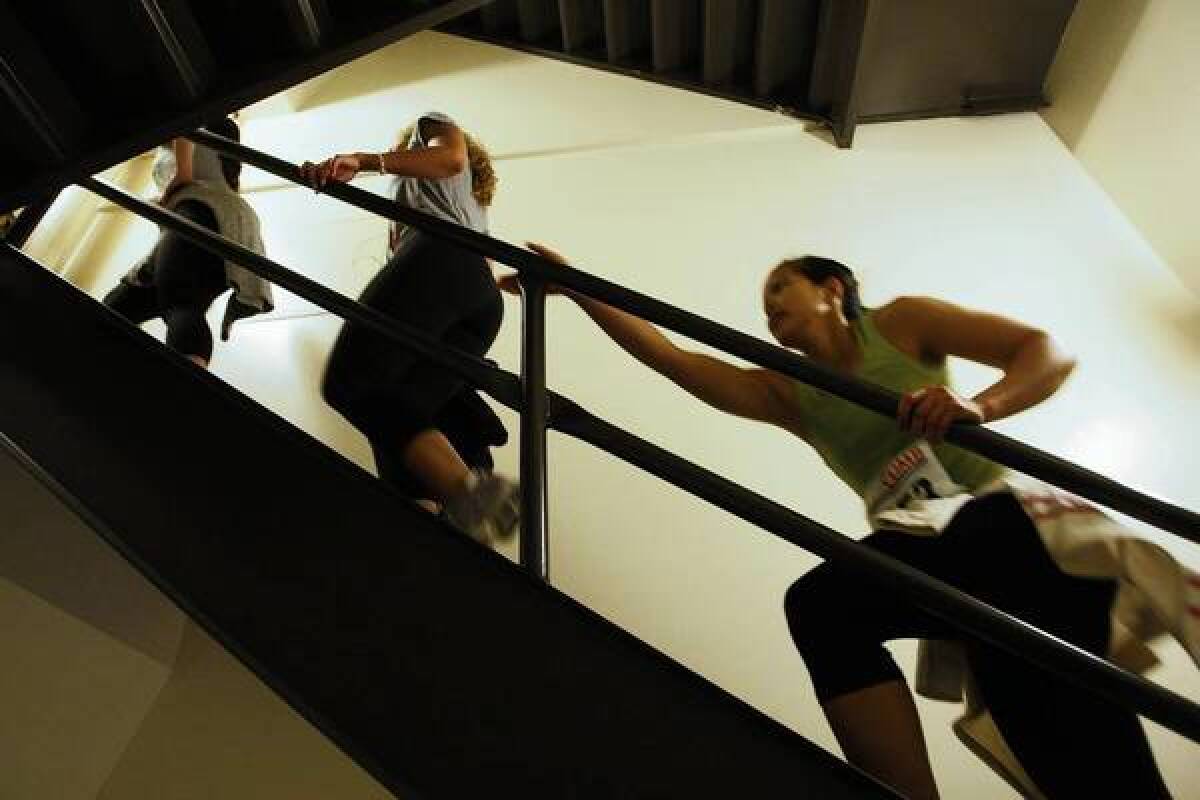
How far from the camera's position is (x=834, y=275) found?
59.9 inches

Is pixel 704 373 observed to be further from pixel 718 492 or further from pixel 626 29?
pixel 626 29

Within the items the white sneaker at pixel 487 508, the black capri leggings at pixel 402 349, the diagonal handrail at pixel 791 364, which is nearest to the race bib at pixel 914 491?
the diagonal handrail at pixel 791 364

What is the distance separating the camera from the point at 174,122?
5.58 feet

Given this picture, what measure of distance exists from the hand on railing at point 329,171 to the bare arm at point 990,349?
3.68 feet

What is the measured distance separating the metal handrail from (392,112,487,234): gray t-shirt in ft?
1.42

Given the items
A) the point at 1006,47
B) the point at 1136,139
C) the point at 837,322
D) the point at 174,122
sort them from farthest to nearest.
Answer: the point at 1006,47 < the point at 1136,139 < the point at 174,122 < the point at 837,322

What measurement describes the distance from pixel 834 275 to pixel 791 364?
50cm

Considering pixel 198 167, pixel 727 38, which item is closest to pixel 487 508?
pixel 198 167

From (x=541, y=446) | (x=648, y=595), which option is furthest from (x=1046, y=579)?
(x=648, y=595)

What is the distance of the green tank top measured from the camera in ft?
4.23

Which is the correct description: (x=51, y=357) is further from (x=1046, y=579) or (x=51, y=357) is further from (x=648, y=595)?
(x=1046, y=579)

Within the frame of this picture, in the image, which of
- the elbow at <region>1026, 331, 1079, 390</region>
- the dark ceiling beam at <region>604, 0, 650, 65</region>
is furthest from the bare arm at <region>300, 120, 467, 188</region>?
the dark ceiling beam at <region>604, 0, 650, 65</region>

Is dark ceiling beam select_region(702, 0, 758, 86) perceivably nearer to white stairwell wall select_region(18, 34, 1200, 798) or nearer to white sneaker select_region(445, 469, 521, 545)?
white stairwell wall select_region(18, 34, 1200, 798)

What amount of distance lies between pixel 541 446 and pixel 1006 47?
11.0 feet
